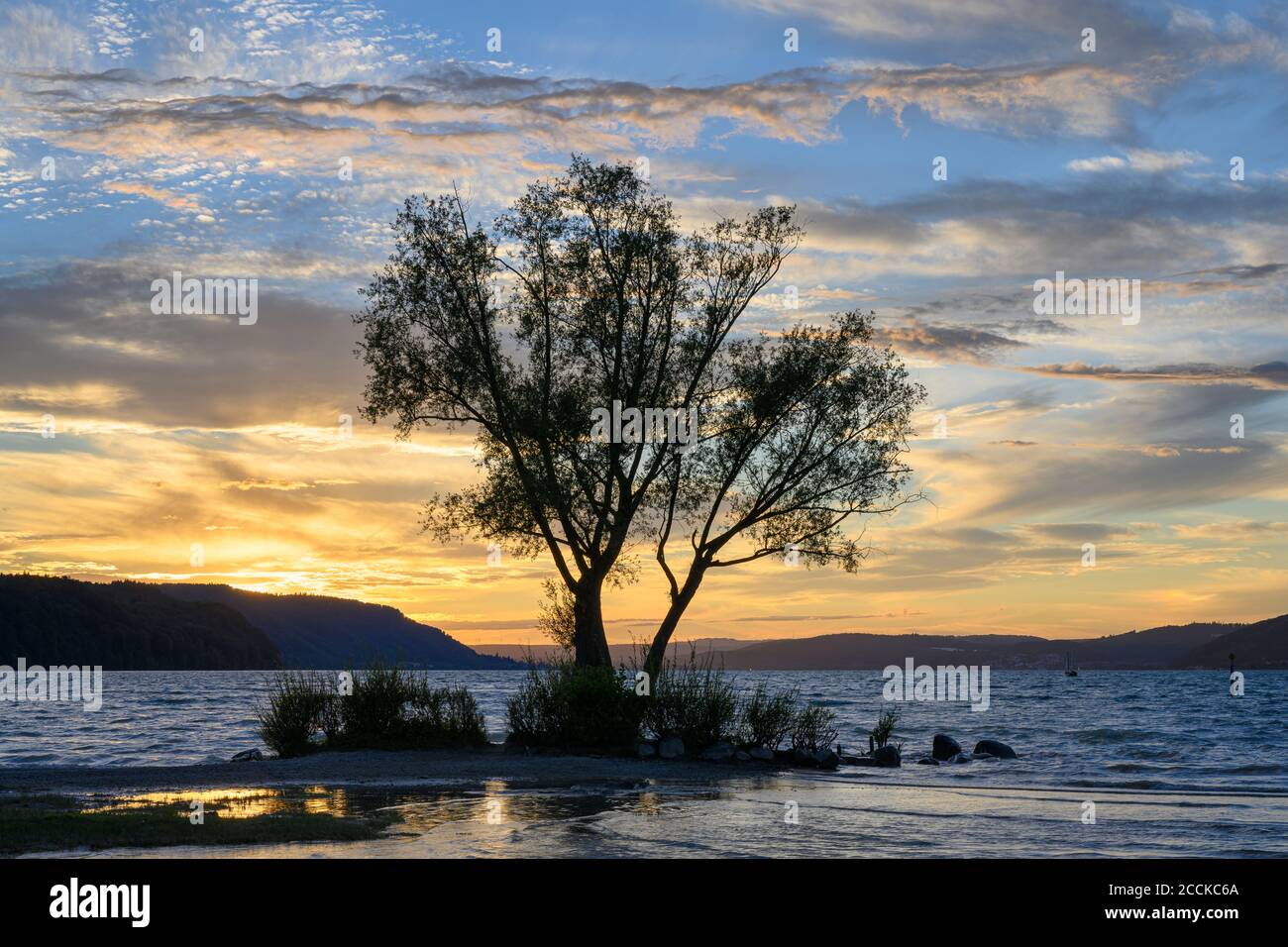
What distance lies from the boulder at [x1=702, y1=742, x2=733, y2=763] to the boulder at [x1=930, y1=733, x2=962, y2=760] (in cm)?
1115

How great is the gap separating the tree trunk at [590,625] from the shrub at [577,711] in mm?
2350

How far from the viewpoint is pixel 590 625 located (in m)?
32.2

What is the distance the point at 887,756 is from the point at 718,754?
22.3ft

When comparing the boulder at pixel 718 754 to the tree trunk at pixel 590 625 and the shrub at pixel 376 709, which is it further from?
the shrub at pixel 376 709

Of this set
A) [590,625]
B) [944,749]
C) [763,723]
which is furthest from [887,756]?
[590,625]

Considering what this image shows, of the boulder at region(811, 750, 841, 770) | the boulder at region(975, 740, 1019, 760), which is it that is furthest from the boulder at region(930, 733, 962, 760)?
the boulder at region(811, 750, 841, 770)

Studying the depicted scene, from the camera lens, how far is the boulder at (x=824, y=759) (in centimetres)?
2934

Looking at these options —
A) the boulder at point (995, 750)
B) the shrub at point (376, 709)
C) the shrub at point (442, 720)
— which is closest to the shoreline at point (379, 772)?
the shrub at point (376, 709)

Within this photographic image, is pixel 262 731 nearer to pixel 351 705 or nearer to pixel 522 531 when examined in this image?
pixel 351 705

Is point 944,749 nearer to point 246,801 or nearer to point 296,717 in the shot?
point 296,717
